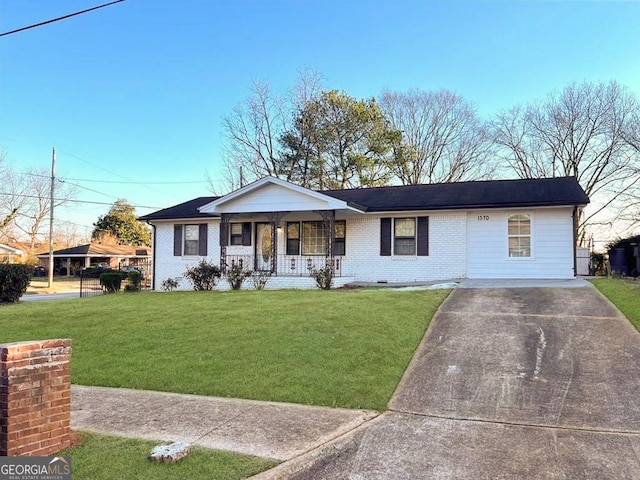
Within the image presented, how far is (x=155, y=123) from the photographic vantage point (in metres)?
26.3

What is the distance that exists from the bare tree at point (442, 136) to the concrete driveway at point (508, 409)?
28.3 meters

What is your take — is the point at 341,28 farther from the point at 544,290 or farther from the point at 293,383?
the point at 293,383

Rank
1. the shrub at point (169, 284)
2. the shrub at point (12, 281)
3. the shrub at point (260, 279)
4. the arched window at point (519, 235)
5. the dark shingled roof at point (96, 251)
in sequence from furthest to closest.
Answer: the dark shingled roof at point (96, 251) → the shrub at point (169, 284) → the shrub at point (260, 279) → the shrub at point (12, 281) → the arched window at point (519, 235)

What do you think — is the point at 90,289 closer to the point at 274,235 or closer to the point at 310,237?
the point at 274,235

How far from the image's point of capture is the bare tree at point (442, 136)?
35.9 m

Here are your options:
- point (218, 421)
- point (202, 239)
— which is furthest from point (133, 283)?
point (218, 421)

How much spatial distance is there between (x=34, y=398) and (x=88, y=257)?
4780cm

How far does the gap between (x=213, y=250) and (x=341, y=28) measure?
33.3 ft

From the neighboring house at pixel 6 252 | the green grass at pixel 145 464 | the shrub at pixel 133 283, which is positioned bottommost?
the green grass at pixel 145 464

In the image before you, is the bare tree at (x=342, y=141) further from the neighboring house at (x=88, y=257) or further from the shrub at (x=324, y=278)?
the neighboring house at (x=88, y=257)

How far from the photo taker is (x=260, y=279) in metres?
16.8

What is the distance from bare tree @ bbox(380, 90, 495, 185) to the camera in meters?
35.9

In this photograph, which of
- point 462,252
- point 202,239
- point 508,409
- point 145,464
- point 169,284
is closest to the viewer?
point 145,464

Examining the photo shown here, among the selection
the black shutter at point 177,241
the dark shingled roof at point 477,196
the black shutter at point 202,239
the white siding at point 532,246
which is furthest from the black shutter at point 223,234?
the white siding at point 532,246
